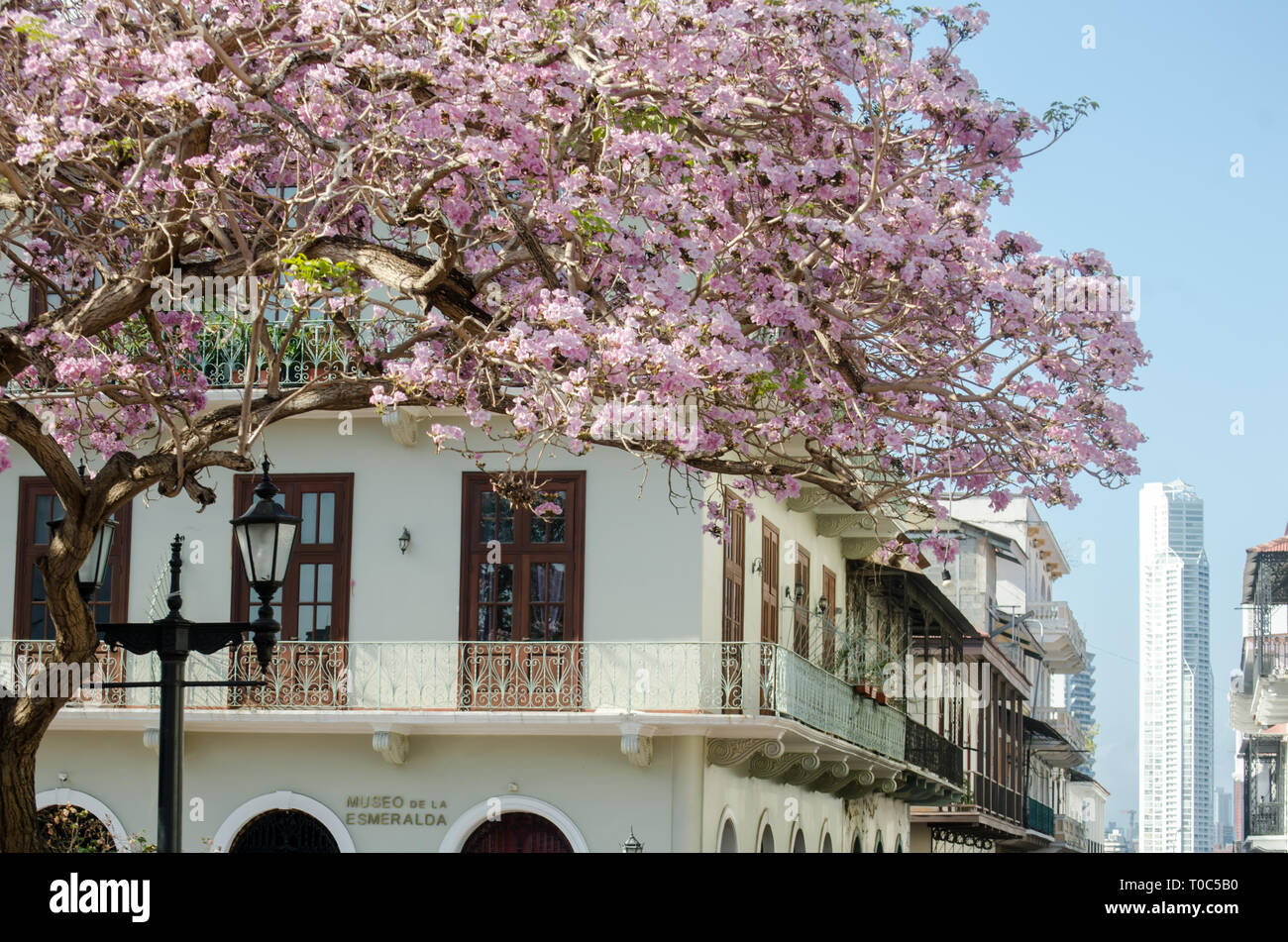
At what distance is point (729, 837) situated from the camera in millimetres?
20969

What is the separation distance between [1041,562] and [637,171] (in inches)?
2177

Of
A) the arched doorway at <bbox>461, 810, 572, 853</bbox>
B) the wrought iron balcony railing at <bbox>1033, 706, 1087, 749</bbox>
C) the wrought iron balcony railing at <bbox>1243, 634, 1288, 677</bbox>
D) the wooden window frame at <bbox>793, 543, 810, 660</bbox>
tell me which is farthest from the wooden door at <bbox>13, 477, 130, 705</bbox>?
the wrought iron balcony railing at <bbox>1033, 706, 1087, 749</bbox>

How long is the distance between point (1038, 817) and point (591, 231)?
4006cm

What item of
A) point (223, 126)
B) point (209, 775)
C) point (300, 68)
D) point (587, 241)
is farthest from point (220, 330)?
point (587, 241)

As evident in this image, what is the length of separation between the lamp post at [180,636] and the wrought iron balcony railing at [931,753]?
16789 millimetres

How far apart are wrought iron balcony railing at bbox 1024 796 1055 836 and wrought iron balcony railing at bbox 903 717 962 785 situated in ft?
45.3

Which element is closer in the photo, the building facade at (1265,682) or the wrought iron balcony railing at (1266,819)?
the building facade at (1265,682)

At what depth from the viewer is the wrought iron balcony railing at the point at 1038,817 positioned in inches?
1801

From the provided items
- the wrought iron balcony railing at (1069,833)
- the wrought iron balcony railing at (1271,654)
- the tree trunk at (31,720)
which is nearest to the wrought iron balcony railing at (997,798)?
the wrought iron balcony railing at (1271,654)

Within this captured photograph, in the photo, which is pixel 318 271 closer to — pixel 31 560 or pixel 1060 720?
pixel 31 560

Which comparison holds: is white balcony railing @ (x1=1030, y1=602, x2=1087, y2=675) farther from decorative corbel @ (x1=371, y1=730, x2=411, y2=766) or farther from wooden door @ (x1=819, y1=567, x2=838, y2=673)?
decorative corbel @ (x1=371, y1=730, x2=411, y2=766)

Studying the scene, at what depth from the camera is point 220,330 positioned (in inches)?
768

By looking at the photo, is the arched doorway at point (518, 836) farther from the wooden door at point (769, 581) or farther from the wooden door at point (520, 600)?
the wooden door at point (769, 581)

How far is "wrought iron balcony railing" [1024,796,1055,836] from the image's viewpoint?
150ft
